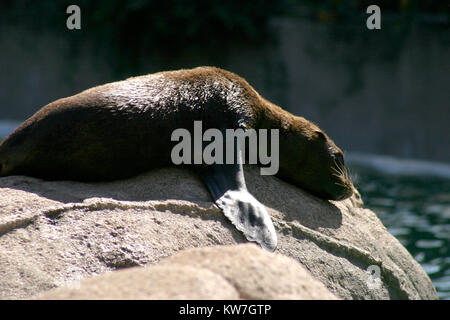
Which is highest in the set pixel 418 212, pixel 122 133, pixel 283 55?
pixel 283 55

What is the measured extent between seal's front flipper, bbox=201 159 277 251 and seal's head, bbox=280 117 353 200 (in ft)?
2.34

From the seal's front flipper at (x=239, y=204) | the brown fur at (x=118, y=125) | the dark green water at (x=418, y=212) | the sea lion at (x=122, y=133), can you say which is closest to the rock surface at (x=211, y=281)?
the seal's front flipper at (x=239, y=204)

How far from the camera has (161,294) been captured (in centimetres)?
274

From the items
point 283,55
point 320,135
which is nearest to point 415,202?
point 320,135

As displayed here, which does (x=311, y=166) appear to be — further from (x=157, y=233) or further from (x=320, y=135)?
(x=157, y=233)

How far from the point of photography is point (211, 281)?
2.82 meters

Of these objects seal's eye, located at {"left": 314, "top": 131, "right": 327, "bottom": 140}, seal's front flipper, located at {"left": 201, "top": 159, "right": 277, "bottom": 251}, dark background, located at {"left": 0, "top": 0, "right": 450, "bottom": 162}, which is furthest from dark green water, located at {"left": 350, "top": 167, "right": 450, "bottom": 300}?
seal's front flipper, located at {"left": 201, "top": 159, "right": 277, "bottom": 251}

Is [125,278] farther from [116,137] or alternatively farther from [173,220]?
[116,137]

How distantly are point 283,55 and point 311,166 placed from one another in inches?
372

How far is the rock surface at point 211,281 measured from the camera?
9.08 ft

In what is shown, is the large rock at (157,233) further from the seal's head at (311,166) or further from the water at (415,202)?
the water at (415,202)

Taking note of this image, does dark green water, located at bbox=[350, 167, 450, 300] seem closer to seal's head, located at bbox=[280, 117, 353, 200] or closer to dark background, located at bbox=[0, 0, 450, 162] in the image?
dark background, located at bbox=[0, 0, 450, 162]
